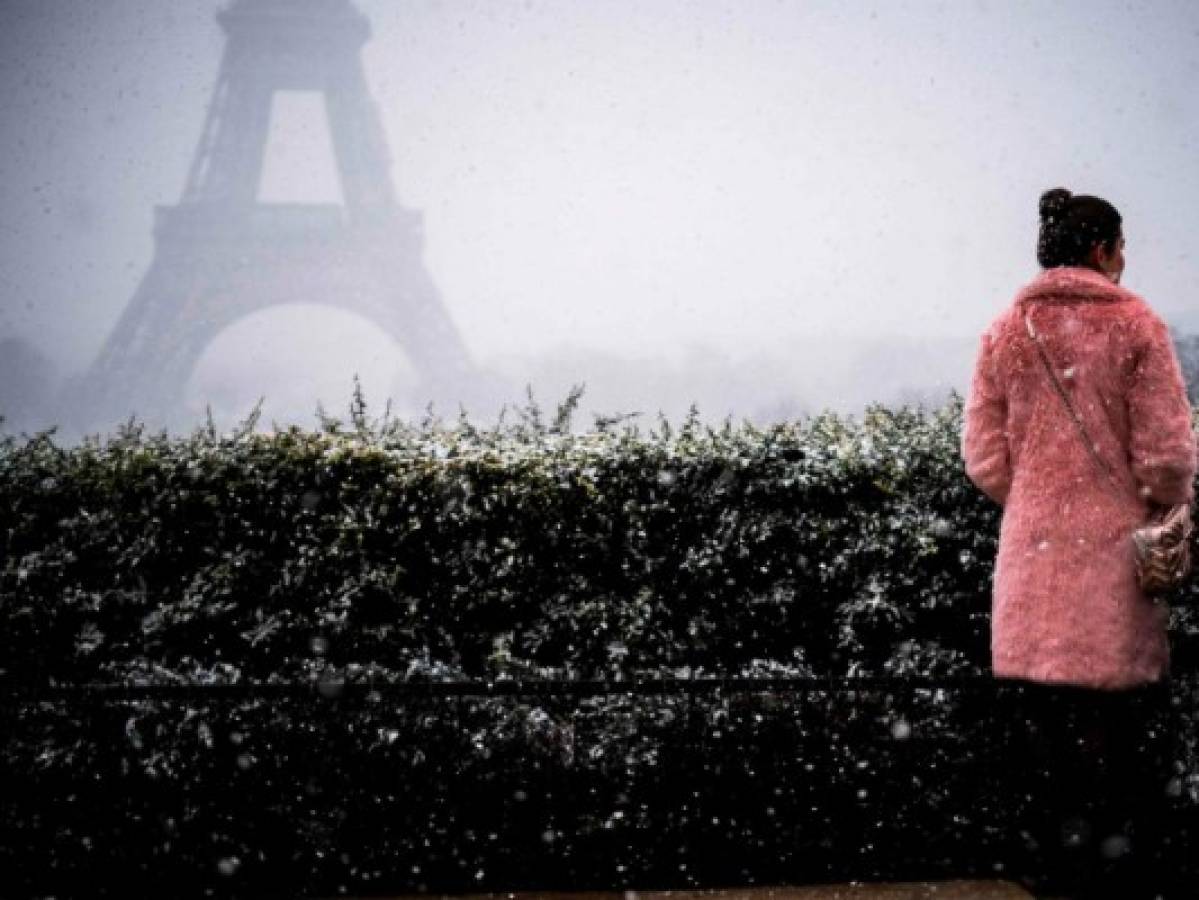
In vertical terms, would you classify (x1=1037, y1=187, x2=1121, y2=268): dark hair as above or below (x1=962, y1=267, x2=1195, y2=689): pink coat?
above

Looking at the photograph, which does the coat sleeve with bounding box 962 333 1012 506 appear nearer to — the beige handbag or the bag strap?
the bag strap

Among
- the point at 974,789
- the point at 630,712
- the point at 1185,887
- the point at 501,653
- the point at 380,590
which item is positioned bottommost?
the point at 1185,887

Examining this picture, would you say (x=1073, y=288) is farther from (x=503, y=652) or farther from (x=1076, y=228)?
(x=503, y=652)

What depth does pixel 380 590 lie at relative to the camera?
3535 mm

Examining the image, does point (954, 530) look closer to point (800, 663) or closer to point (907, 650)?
point (907, 650)

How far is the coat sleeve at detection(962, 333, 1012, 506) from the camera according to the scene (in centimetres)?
246

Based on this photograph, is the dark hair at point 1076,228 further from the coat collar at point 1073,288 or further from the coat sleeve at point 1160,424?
the coat sleeve at point 1160,424

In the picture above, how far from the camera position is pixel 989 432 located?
8.13 ft

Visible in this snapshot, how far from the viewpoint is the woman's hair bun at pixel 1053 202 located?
2.41 meters

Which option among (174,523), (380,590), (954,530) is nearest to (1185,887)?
(954,530)

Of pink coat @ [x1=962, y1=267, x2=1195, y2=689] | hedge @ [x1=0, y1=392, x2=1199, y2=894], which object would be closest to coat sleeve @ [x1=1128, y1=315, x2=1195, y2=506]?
pink coat @ [x1=962, y1=267, x2=1195, y2=689]

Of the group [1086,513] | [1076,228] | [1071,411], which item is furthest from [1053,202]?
[1086,513]

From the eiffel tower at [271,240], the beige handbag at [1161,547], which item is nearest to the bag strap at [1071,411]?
the beige handbag at [1161,547]

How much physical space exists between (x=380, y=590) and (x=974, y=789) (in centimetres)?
205
